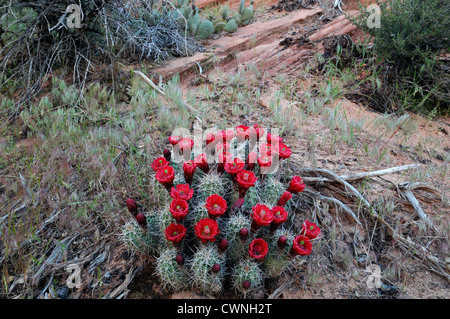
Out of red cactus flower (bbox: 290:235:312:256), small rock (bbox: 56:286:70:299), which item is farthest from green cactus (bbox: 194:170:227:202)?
small rock (bbox: 56:286:70:299)

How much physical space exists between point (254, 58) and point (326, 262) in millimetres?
3344

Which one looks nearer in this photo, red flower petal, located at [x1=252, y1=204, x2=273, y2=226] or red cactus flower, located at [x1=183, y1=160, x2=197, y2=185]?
red flower petal, located at [x1=252, y1=204, x2=273, y2=226]

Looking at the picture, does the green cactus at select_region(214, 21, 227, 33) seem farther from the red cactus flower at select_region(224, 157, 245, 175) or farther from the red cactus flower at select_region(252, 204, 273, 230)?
the red cactus flower at select_region(252, 204, 273, 230)

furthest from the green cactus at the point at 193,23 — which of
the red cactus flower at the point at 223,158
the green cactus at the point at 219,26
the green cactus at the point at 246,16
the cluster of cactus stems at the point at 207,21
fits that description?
the red cactus flower at the point at 223,158

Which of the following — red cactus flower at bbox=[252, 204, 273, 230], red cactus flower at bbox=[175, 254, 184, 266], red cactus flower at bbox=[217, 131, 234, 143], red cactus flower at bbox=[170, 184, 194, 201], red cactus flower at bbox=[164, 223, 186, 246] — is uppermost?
red cactus flower at bbox=[217, 131, 234, 143]

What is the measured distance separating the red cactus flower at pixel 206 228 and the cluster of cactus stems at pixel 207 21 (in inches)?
144

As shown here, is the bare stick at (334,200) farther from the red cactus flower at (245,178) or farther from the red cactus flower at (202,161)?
the red cactus flower at (202,161)

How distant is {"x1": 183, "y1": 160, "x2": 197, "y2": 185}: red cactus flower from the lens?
195 centimetres

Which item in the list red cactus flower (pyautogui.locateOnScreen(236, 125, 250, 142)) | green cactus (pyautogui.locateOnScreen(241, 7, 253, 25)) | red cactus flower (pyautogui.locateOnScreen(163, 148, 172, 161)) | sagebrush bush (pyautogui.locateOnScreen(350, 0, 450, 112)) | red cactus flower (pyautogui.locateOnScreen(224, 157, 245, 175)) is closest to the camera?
red cactus flower (pyautogui.locateOnScreen(224, 157, 245, 175))

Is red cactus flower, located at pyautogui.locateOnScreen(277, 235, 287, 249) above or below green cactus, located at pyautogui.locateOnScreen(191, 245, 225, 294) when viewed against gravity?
above

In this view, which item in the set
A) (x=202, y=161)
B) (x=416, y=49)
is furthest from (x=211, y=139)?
(x=416, y=49)

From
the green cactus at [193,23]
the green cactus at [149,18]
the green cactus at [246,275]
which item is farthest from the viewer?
the green cactus at [193,23]

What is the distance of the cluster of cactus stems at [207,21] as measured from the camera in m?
5.03
